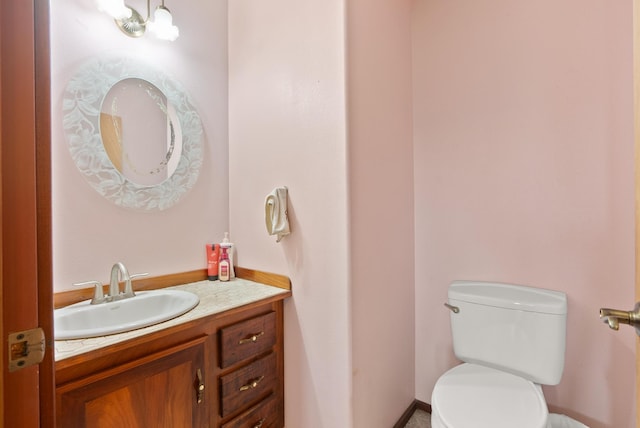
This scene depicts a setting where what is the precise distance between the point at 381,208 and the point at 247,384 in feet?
3.24

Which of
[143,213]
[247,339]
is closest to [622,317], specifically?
[247,339]

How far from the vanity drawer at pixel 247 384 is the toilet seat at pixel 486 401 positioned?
710 mm

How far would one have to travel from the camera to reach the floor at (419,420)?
1.62 metres

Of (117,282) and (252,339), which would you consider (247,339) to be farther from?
(117,282)

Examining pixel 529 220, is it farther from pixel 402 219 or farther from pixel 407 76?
pixel 407 76

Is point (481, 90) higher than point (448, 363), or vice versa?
point (481, 90)

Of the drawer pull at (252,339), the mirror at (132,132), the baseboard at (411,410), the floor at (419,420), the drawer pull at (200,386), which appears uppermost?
the mirror at (132,132)

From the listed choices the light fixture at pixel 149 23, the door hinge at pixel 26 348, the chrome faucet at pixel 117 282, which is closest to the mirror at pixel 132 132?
the light fixture at pixel 149 23

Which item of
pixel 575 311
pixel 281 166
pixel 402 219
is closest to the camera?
pixel 575 311

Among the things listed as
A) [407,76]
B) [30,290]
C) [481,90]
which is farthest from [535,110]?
[30,290]

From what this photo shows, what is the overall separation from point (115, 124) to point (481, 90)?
1.81 metres

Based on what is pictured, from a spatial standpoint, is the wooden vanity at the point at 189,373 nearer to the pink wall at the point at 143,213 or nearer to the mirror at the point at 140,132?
the pink wall at the point at 143,213

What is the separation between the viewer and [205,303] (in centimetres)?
123

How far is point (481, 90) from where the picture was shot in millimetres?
1533
